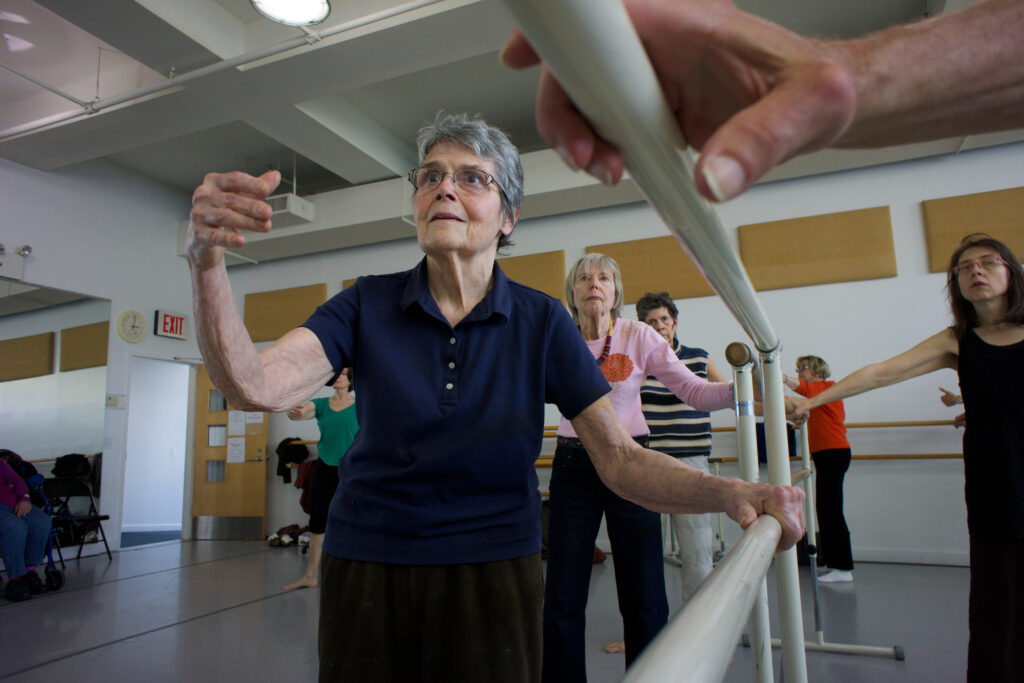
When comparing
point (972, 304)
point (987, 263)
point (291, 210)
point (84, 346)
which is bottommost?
point (972, 304)

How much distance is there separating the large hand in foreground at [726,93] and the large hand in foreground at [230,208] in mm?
462

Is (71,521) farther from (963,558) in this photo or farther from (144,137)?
(963,558)

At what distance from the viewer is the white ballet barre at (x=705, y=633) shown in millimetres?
291

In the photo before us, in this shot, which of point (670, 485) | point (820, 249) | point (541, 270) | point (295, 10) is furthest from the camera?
point (541, 270)

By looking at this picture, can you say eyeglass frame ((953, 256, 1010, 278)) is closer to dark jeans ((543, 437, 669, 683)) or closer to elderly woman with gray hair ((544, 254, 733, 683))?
elderly woman with gray hair ((544, 254, 733, 683))


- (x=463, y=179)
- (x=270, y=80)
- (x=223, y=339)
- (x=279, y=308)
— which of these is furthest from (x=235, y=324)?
(x=279, y=308)

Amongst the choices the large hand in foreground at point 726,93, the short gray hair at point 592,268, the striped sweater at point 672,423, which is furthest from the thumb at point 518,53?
the striped sweater at point 672,423

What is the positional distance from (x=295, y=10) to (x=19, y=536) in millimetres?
4175

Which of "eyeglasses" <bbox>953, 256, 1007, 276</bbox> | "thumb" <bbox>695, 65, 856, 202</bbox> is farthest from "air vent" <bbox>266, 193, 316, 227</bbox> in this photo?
"thumb" <bbox>695, 65, 856, 202</bbox>

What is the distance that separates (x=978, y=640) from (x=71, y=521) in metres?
6.49

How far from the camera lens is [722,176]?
11.3 inches

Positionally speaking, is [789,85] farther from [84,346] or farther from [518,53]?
[84,346]

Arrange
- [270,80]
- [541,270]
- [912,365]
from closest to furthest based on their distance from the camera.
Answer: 1. [912,365]
2. [270,80]
3. [541,270]

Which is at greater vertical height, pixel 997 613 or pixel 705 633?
pixel 705 633
